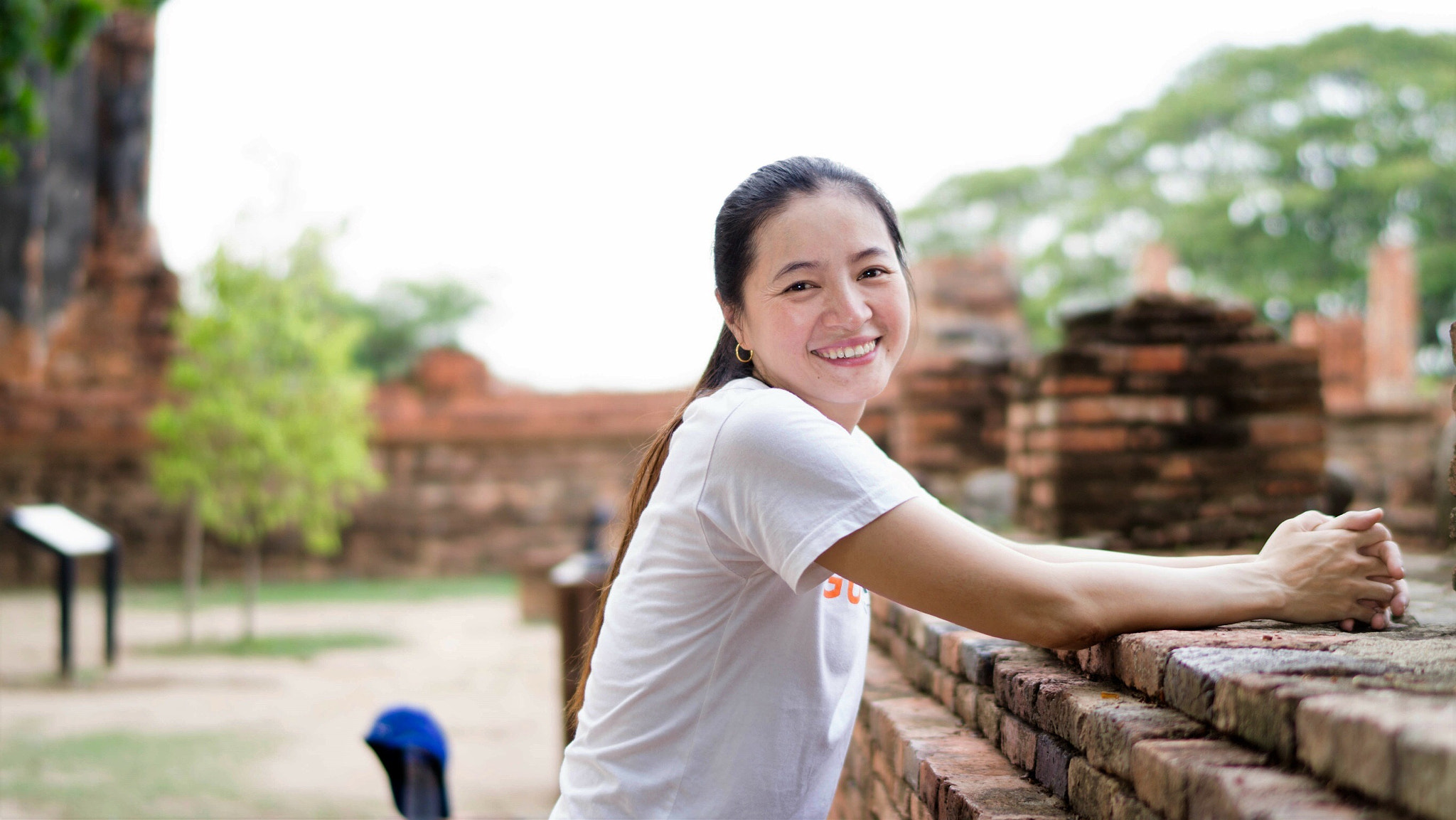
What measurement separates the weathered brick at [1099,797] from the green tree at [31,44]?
5.29 meters

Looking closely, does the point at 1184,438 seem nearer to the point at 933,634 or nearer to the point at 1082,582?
the point at 933,634

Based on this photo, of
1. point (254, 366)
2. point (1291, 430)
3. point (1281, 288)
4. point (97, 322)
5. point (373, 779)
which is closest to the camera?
point (1291, 430)

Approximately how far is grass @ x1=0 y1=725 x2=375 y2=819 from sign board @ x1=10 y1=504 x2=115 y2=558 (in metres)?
1.53

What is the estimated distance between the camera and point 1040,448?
3305mm

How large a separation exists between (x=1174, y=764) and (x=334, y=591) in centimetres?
991

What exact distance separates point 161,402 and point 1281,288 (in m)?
18.8

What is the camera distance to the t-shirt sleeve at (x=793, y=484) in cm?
122

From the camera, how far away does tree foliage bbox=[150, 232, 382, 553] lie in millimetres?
8133

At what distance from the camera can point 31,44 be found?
4867mm

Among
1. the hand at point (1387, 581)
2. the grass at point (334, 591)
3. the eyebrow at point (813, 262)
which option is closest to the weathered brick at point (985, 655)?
the hand at point (1387, 581)

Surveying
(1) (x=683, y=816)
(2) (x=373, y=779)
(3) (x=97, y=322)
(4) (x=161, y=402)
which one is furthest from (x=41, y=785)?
(3) (x=97, y=322)

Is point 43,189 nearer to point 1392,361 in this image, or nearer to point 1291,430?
point 1291,430

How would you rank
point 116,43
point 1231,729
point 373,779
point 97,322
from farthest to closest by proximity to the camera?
1. point 116,43
2. point 97,322
3. point 373,779
4. point 1231,729

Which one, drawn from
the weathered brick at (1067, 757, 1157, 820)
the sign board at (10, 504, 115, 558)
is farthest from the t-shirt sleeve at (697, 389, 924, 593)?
the sign board at (10, 504, 115, 558)
